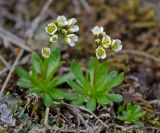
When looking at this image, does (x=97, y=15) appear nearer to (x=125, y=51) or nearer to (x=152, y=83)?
(x=125, y=51)

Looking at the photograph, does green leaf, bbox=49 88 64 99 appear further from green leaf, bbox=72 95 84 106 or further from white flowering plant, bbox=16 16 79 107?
green leaf, bbox=72 95 84 106

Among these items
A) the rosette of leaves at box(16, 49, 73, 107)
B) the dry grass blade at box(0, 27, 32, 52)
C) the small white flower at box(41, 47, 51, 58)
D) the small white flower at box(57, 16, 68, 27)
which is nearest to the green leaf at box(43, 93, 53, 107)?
the rosette of leaves at box(16, 49, 73, 107)

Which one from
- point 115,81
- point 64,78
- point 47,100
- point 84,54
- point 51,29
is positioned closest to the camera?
point 51,29

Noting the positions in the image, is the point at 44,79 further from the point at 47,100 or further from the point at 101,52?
the point at 101,52

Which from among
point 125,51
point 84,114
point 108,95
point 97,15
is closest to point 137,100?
point 108,95

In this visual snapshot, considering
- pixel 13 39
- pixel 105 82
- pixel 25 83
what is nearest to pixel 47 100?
pixel 25 83

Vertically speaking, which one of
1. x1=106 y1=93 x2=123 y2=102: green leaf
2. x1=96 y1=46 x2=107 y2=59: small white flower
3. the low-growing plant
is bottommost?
the low-growing plant
